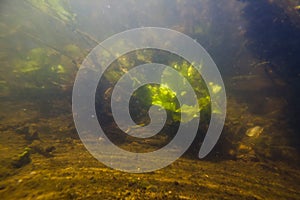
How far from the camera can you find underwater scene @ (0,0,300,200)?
3395 mm

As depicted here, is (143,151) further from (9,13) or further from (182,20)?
(9,13)

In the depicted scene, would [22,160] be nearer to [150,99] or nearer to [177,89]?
[150,99]

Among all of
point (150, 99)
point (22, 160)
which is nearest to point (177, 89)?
point (150, 99)

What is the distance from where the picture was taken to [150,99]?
6055 millimetres

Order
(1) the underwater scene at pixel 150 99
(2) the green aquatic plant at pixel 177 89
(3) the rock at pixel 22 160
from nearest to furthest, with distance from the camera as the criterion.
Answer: (1) the underwater scene at pixel 150 99 < (3) the rock at pixel 22 160 < (2) the green aquatic plant at pixel 177 89

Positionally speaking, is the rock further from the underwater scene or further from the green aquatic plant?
the green aquatic plant

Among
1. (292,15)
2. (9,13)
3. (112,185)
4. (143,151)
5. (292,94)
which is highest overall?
(9,13)

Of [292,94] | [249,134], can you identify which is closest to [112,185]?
[249,134]

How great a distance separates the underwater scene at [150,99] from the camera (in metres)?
3.39

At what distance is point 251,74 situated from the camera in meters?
6.85

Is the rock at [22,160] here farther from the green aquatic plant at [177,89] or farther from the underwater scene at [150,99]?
the green aquatic plant at [177,89]

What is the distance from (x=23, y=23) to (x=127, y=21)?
3.90 m

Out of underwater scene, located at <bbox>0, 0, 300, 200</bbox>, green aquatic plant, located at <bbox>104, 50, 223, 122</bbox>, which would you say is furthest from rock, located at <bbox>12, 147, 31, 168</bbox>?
green aquatic plant, located at <bbox>104, 50, 223, 122</bbox>

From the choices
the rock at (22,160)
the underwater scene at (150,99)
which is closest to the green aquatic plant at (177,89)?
the underwater scene at (150,99)
